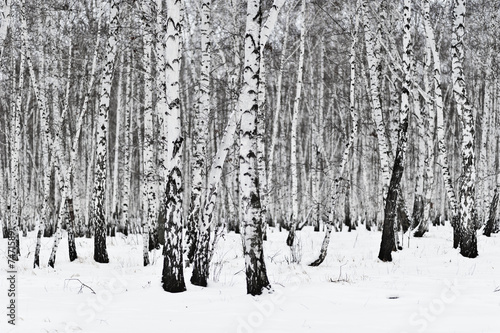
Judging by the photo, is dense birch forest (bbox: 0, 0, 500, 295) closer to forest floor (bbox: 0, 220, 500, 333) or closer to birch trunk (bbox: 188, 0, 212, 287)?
birch trunk (bbox: 188, 0, 212, 287)

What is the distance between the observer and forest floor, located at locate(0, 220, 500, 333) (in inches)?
198

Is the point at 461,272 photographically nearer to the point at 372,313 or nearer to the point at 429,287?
the point at 429,287

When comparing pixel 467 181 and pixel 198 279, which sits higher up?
pixel 467 181

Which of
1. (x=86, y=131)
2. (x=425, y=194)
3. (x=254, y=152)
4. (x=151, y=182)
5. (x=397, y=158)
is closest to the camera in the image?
(x=254, y=152)

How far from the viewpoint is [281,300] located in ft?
20.4

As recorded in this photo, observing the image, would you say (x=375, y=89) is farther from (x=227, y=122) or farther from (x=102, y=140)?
(x=102, y=140)

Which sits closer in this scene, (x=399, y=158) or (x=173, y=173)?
(x=173, y=173)

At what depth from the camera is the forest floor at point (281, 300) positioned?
5.03 meters

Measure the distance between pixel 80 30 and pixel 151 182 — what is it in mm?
9070

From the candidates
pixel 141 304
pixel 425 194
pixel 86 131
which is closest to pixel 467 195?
pixel 425 194

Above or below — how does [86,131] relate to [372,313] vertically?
above

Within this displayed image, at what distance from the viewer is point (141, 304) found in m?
6.11

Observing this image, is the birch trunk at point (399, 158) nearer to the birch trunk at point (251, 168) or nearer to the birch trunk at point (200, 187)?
the birch trunk at point (200, 187)

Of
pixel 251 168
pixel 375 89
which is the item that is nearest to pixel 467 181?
pixel 375 89
